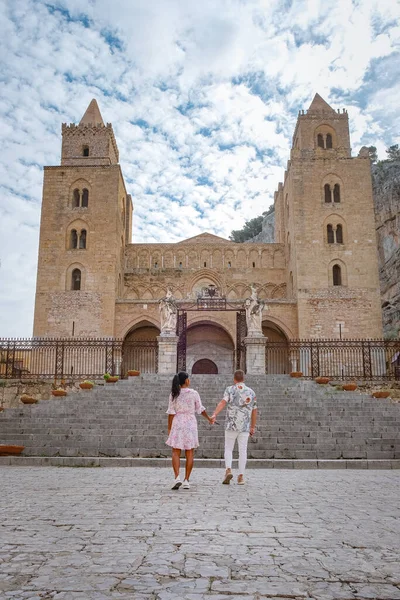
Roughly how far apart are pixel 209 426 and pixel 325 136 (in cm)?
2826

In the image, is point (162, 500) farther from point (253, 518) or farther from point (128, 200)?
point (128, 200)

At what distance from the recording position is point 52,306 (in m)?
30.9

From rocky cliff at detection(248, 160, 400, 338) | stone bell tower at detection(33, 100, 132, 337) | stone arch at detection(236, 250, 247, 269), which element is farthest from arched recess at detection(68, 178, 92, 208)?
rocky cliff at detection(248, 160, 400, 338)

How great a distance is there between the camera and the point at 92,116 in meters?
36.8

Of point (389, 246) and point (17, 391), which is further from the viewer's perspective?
point (389, 246)

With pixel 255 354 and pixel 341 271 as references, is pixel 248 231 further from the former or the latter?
pixel 255 354

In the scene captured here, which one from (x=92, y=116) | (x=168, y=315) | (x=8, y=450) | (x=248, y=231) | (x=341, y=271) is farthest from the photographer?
(x=248, y=231)

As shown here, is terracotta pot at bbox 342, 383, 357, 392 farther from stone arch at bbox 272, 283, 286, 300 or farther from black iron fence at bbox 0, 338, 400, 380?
stone arch at bbox 272, 283, 286, 300

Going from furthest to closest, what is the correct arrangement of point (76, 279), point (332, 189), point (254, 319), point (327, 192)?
point (327, 192), point (332, 189), point (76, 279), point (254, 319)

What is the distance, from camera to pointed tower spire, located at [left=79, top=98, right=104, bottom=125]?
36406mm

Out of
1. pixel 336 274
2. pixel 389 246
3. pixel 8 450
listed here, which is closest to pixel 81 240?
pixel 336 274

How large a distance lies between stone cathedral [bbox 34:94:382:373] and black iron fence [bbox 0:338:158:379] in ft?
7.04

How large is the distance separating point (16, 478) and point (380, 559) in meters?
5.85

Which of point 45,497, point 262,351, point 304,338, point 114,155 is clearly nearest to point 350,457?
point 45,497
